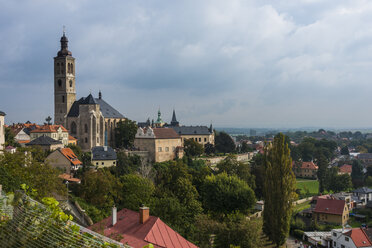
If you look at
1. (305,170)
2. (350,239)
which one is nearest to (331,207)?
(350,239)

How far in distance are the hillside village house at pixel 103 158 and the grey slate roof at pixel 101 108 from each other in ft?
44.5

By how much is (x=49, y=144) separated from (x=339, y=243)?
1584 inches

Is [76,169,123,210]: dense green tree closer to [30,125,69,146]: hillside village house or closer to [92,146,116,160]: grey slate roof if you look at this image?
[92,146,116,160]: grey slate roof

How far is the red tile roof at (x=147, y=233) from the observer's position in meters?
19.6

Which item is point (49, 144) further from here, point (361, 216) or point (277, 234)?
point (361, 216)

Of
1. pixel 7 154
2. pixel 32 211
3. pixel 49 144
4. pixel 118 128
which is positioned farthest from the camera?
pixel 118 128

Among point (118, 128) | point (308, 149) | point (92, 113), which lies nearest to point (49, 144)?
point (92, 113)

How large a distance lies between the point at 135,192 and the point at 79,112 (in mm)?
34980

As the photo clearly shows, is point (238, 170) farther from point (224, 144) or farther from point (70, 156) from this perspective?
point (224, 144)

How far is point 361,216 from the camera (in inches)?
2111

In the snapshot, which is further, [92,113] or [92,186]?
[92,113]

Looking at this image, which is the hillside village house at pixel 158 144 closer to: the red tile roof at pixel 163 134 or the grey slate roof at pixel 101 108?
the red tile roof at pixel 163 134

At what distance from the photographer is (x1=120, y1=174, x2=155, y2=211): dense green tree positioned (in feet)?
113

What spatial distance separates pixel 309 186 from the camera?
80250mm
